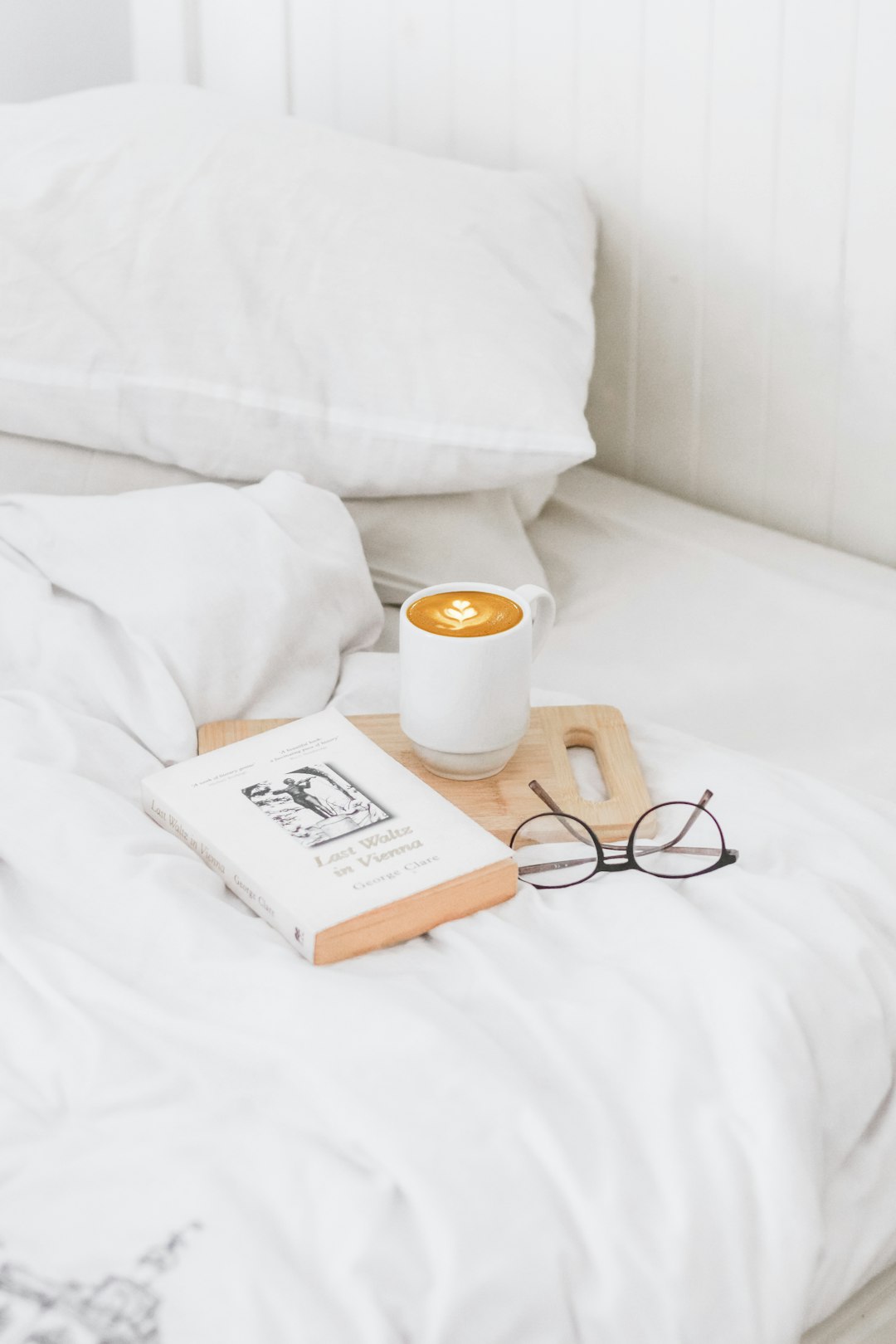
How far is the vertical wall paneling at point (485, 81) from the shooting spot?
1.31 m

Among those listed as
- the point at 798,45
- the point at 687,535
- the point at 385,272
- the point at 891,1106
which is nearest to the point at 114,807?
the point at 891,1106

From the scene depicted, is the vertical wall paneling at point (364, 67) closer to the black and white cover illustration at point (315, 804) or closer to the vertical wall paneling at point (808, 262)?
the vertical wall paneling at point (808, 262)

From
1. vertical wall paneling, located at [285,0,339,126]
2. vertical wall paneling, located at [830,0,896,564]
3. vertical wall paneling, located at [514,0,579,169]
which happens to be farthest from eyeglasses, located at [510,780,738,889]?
vertical wall paneling, located at [285,0,339,126]

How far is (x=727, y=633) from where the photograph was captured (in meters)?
1.03

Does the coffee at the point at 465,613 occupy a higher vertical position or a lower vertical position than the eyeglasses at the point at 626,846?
higher

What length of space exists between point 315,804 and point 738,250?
0.74 meters

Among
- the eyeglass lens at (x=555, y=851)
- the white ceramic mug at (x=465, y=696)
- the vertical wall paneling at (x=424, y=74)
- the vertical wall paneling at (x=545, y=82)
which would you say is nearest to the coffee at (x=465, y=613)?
the white ceramic mug at (x=465, y=696)

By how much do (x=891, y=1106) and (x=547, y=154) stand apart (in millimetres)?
1021

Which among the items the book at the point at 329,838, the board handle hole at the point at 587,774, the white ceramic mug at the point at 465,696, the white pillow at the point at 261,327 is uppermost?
the white pillow at the point at 261,327

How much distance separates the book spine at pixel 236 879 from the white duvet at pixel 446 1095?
1 centimetres

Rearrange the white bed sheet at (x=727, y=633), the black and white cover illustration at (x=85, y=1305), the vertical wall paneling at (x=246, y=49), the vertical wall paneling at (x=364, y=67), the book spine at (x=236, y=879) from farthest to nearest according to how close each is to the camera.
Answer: the vertical wall paneling at (x=246, y=49) → the vertical wall paneling at (x=364, y=67) → the white bed sheet at (x=727, y=633) → the book spine at (x=236, y=879) → the black and white cover illustration at (x=85, y=1305)

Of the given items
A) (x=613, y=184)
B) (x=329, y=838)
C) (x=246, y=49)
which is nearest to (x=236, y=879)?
(x=329, y=838)

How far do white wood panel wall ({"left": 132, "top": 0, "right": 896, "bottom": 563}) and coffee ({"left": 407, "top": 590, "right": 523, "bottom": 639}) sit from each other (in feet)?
1.70

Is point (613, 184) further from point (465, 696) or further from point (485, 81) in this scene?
point (465, 696)
